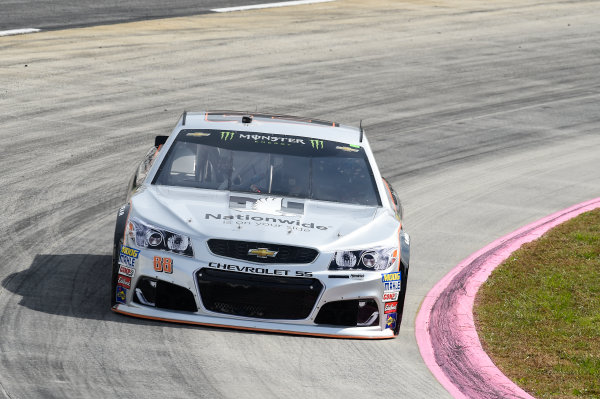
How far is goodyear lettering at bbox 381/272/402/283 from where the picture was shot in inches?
322

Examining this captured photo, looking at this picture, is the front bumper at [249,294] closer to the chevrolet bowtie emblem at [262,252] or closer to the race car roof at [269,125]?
the chevrolet bowtie emblem at [262,252]

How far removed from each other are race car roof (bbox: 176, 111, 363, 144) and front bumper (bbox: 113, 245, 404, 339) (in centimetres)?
193

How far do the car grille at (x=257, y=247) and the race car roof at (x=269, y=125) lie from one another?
186 cm

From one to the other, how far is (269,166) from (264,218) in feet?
3.23

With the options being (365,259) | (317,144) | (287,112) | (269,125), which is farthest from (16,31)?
(365,259)

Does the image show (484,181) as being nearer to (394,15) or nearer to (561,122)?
(561,122)

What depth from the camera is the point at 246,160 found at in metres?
9.19

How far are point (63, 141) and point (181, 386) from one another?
28.1ft

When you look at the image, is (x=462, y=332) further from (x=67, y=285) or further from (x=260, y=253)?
(x=67, y=285)

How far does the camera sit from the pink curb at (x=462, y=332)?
7.62 m

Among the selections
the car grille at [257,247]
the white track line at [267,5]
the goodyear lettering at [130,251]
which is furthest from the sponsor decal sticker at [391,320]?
the white track line at [267,5]

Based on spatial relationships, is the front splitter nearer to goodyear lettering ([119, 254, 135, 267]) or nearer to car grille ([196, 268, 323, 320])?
car grille ([196, 268, 323, 320])

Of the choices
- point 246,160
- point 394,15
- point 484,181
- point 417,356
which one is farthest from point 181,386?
point 394,15

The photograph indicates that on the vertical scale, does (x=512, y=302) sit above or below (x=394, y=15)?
below
